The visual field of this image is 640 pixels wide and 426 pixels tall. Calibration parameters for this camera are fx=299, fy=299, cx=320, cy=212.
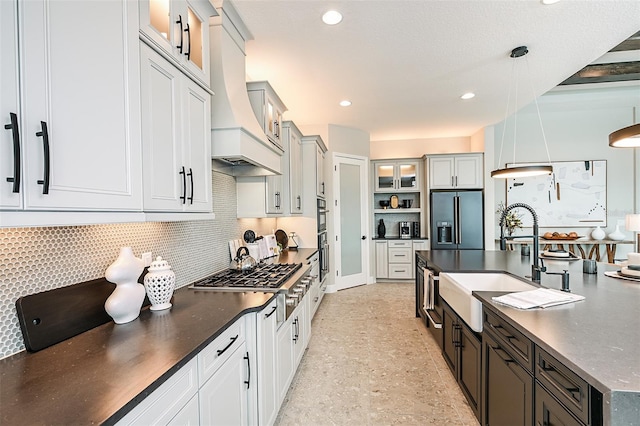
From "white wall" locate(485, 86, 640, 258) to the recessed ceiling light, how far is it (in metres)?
4.44

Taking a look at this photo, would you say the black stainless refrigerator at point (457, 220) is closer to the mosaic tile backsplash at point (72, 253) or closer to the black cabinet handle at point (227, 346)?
the mosaic tile backsplash at point (72, 253)

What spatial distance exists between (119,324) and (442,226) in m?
5.38

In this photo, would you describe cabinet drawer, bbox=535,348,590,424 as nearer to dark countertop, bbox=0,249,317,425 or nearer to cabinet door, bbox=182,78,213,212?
dark countertop, bbox=0,249,317,425

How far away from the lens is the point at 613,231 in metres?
5.57

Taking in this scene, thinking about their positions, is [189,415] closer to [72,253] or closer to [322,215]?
[72,253]

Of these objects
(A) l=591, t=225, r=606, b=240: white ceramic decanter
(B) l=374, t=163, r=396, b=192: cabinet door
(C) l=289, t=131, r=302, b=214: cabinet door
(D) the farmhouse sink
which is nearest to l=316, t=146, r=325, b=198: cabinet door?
(C) l=289, t=131, r=302, b=214: cabinet door

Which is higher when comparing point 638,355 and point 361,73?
point 361,73

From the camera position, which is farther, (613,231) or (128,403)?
(613,231)

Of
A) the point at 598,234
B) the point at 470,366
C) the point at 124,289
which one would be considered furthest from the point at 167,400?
the point at 598,234

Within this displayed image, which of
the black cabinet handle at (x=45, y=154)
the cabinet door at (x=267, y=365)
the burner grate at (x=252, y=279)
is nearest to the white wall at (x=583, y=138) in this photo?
the burner grate at (x=252, y=279)

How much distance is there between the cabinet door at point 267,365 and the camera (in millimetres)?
1681

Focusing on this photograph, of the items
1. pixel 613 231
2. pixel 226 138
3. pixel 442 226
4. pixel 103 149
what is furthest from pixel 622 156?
pixel 103 149

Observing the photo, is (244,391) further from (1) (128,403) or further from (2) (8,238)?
(2) (8,238)

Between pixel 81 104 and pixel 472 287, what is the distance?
108 inches
